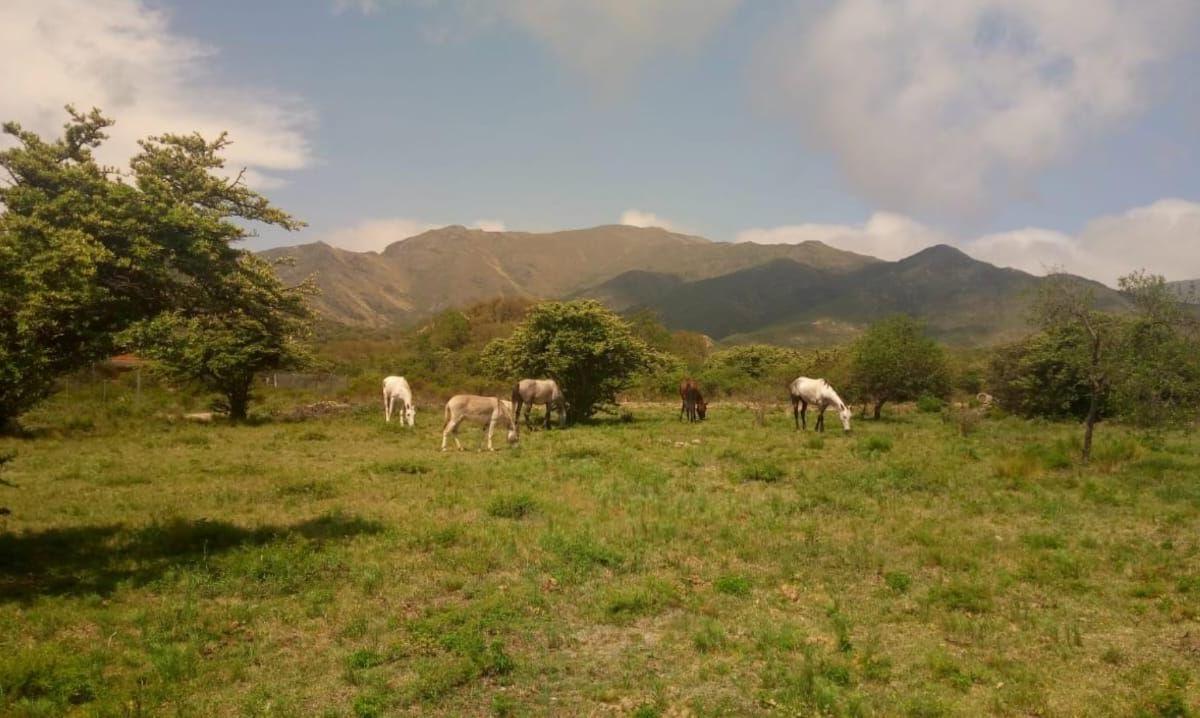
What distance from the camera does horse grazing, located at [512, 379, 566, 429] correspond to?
26000 millimetres

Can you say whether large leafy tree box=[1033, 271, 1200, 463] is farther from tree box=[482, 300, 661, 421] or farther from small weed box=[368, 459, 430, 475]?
small weed box=[368, 459, 430, 475]

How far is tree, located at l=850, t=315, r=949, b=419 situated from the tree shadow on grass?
2425cm

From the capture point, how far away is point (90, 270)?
904 centimetres

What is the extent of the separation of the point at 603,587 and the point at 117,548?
766 centimetres

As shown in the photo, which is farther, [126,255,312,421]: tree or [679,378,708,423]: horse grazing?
[679,378,708,423]: horse grazing

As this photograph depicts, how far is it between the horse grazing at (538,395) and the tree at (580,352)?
1371mm

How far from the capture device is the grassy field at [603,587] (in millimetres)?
6793

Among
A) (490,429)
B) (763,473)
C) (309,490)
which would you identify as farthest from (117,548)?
(763,473)

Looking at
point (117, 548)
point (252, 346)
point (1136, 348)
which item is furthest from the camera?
point (252, 346)

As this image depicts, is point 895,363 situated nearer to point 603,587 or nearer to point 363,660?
point 603,587

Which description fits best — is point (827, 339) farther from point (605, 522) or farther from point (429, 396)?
point (605, 522)

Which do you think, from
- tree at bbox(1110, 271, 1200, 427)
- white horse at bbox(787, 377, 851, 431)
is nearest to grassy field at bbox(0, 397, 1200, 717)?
tree at bbox(1110, 271, 1200, 427)

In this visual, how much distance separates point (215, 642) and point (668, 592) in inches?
216

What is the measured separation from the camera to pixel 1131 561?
10.5m
